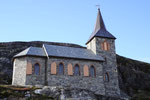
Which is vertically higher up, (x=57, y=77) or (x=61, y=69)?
(x=61, y=69)

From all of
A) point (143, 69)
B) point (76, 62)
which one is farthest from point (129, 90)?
point (76, 62)

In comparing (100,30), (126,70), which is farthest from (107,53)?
(126,70)

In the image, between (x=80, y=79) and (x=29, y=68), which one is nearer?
(x=29, y=68)

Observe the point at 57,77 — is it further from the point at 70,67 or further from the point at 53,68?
the point at 70,67

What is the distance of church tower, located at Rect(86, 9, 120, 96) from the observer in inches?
1299

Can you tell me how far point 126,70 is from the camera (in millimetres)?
50719

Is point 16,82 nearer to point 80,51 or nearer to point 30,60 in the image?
point 30,60

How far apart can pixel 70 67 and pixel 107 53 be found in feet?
28.0

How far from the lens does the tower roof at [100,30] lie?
36.2 m

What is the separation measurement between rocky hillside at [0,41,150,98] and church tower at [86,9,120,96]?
1132 centimetres

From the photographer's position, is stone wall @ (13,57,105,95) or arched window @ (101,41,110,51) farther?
arched window @ (101,41,110,51)

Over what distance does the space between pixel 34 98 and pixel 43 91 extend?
1921 mm

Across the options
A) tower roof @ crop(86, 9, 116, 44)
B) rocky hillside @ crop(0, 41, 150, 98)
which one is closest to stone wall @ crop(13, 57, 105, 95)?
tower roof @ crop(86, 9, 116, 44)

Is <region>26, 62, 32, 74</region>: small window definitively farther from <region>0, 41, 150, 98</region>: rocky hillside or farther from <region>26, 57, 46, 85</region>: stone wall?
<region>0, 41, 150, 98</region>: rocky hillside
